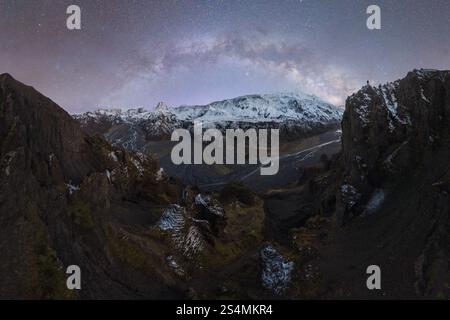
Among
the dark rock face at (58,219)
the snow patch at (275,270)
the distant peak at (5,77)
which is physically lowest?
Result: the snow patch at (275,270)

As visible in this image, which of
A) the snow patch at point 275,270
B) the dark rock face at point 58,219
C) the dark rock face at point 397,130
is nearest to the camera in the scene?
the dark rock face at point 58,219

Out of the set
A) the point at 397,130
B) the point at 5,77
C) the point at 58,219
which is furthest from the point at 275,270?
the point at 5,77

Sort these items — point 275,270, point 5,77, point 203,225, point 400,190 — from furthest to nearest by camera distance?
point 203,225, point 400,190, point 5,77, point 275,270

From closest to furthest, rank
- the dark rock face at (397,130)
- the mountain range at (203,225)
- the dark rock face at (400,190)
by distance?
1. the mountain range at (203,225)
2. the dark rock face at (400,190)
3. the dark rock face at (397,130)

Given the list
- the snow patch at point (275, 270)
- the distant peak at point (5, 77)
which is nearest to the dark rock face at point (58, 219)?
the distant peak at point (5, 77)

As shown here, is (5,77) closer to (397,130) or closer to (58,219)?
(58,219)

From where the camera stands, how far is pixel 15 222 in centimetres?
2248

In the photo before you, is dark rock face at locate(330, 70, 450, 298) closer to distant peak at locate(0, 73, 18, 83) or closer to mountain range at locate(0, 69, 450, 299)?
mountain range at locate(0, 69, 450, 299)

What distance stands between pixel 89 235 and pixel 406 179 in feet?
79.5

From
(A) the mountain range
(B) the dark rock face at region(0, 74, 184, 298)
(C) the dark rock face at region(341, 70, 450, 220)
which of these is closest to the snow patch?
(A) the mountain range

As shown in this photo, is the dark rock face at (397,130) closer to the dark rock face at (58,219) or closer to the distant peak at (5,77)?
the dark rock face at (58,219)

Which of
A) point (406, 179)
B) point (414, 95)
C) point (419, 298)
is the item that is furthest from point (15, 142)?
point (414, 95)

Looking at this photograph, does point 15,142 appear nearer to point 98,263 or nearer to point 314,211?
point 98,263
